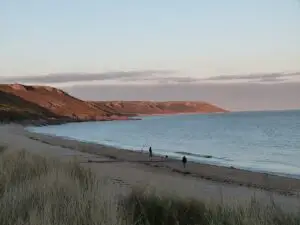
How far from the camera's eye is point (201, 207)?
6.43 m

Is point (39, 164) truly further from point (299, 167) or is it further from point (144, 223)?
point (299, 167)

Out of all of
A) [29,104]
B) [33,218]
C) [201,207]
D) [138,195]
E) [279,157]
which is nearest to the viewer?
[33,218]

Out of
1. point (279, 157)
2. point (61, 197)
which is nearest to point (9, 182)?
Answer: point (61, 197)

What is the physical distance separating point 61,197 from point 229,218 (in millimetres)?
2290

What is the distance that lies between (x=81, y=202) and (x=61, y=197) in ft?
2.44

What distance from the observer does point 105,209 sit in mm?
5523

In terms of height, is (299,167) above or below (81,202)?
below

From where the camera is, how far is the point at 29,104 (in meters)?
170

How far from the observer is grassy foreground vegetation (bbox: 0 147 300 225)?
519 centimetres

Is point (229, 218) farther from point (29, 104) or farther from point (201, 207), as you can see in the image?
point (29, 104)

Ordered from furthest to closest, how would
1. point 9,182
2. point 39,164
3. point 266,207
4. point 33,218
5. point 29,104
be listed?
point 29,104
point 39,164
point 9,182
point 266,207
point 33,218

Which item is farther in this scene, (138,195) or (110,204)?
(138,195)

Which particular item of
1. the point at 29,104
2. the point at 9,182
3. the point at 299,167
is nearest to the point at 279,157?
the point at 299,167

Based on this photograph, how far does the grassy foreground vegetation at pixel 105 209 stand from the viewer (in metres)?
5.19
